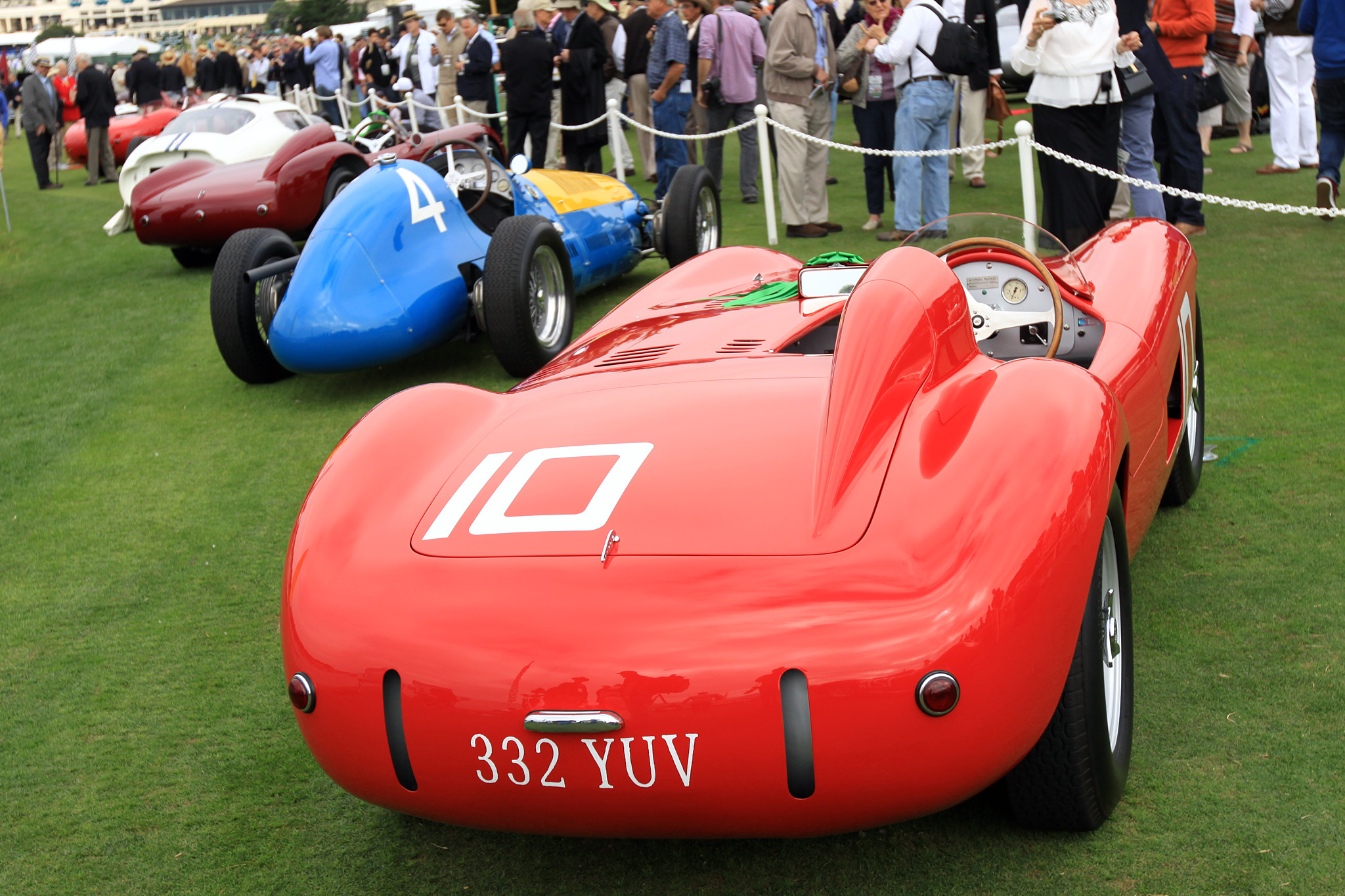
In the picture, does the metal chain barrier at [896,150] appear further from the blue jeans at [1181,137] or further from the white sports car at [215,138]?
the white sports car at [215,138]

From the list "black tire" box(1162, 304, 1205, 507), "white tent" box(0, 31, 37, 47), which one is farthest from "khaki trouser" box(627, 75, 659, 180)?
"white tent" box(0, 31, 37, 47)

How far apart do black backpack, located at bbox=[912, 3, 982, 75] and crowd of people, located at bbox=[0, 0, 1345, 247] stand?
0.04 ft

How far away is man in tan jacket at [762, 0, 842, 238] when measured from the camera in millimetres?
A: 9039

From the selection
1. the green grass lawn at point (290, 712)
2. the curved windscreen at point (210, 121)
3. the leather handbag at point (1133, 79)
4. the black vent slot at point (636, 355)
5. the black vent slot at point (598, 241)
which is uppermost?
the curved windscreen at point (210, 121)

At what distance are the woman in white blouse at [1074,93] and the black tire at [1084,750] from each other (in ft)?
15.1

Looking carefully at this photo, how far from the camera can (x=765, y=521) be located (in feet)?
7.29

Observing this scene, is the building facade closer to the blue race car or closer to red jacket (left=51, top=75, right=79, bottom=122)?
red jacket (left=51, top=75, right=79, bottom=122)

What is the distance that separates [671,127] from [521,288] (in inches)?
214

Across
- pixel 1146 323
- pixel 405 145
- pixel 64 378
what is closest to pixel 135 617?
pixel 1146 323

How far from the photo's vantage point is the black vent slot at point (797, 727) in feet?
6.32

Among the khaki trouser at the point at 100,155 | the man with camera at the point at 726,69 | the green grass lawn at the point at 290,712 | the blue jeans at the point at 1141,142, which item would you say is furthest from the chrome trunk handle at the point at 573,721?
the khaki trouser at the point at 100,155

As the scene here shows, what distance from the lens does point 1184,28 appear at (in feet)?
26.1

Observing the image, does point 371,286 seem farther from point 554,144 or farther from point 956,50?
point 554,144

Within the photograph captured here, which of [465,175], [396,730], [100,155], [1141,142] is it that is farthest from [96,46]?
[396,730]
